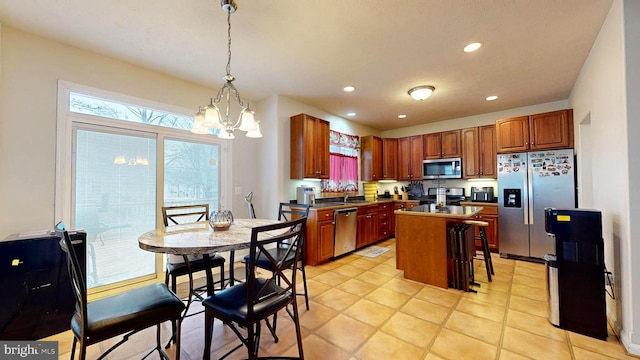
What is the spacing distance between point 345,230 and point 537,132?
3.42 m

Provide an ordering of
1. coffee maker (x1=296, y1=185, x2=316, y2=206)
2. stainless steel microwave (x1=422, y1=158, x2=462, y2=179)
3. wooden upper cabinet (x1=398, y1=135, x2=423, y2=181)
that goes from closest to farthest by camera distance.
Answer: coffee maker (x1=296, y1=185, x2=316, y2=206) < stainless steel microwave (x1=422, y1=158, x2=462, y2=179) < wooden upper cabinet (x1=398, y1=135, x2=423, y2=181)

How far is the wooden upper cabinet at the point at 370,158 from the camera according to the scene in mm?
5684

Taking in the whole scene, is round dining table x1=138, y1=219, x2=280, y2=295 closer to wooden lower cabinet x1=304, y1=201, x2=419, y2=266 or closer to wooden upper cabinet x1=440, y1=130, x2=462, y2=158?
wooden lower cabinet x1=304, y1=201, x2=419, y2=266

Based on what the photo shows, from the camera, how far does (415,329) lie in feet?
6.97

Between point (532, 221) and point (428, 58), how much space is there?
3.08 m

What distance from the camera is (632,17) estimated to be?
71.1 inches

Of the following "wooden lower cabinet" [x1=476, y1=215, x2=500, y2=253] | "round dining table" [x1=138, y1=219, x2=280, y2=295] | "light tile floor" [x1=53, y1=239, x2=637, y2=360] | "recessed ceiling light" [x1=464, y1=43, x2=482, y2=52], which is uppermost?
"recessed ceiling light" [x1=464, y1=43, x2=482, y2=52]

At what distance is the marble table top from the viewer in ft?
4.96

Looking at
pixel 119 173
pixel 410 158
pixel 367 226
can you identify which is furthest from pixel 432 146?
pixel 119 173

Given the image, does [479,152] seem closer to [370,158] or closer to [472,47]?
[370,158]

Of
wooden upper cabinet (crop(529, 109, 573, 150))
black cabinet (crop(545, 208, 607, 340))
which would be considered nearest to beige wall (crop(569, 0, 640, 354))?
black cabinet (crop(545, 208, 607, 340))

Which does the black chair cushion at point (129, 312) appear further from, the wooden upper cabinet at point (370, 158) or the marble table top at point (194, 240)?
the wooden upper cabinet at point (370, 158)

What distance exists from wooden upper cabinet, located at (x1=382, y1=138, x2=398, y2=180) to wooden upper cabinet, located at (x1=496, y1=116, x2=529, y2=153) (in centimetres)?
215

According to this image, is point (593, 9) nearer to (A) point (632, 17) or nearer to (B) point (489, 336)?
(A) point (632, 17)
